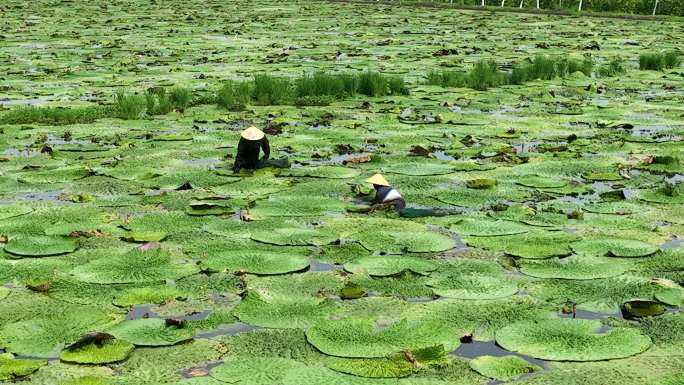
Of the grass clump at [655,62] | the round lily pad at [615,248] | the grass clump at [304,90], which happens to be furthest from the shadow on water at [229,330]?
the grass clump at [655,62]

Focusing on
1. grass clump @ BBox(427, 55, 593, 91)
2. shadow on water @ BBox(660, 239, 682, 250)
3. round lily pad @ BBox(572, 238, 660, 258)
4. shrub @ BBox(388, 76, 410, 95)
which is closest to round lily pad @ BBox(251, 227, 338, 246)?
round lily pad @ BBox(572, 238, 660, 258)

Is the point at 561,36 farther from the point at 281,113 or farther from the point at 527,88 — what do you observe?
the point at 281,113

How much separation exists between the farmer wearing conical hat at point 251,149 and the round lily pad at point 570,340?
3.58m

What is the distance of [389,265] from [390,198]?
130 centimetres

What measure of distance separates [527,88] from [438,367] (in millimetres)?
9734

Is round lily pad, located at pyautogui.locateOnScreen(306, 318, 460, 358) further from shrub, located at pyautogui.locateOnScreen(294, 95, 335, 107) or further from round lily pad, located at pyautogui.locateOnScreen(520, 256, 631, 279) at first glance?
shrub, located at pyautogui.locateOnScreen(294, 95, 335, 107)

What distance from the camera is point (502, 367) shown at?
356 centimetres

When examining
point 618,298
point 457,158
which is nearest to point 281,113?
point 457,158

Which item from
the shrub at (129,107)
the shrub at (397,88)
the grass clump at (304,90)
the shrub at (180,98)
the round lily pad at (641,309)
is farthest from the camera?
the shrub at (397,88)

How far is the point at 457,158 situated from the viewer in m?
7.88

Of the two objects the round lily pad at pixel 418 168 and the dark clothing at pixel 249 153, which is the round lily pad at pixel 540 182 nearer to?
the round lily pad at pixel 418 168

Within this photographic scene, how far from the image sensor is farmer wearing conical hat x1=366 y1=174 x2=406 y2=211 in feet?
19.9

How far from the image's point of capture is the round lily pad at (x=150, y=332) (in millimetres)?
3816

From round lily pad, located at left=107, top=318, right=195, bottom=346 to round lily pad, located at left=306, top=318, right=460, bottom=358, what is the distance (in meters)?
0.57
